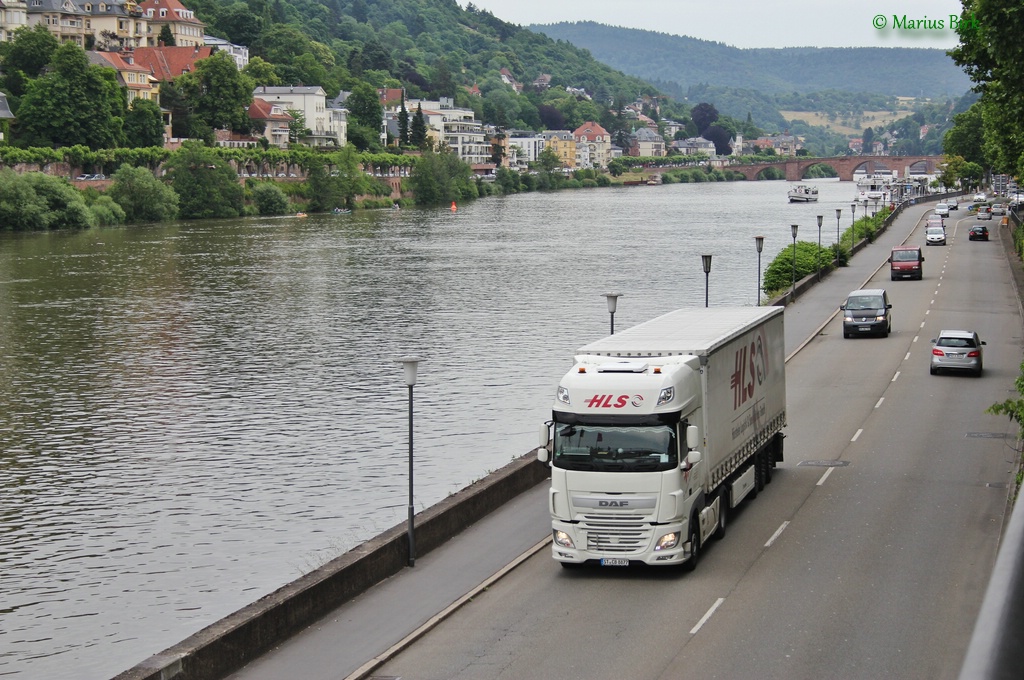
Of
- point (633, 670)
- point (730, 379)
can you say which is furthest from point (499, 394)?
point (633, 670)

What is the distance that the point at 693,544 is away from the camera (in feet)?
62.2

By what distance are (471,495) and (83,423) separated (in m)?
21.0

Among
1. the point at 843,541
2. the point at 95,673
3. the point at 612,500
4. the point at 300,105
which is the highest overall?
the point at 300,105

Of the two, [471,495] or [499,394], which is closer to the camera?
[471,495]

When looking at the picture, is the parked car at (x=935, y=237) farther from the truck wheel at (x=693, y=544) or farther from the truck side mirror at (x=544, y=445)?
the truck side mirror at (x=544, y=445)

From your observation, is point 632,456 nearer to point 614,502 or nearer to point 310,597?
point 614,502

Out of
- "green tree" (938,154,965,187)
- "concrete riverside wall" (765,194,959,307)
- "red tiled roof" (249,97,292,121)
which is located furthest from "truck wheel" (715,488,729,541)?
"red tiled roof" (249,97,292,121)

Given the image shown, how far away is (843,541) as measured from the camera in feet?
68.6

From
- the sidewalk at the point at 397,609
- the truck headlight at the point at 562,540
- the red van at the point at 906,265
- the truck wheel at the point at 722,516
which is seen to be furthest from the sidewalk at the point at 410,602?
the red van at the point at 906,265

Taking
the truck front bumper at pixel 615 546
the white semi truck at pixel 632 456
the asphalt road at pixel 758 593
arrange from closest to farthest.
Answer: the asphalt road at pixel 758 593
the white semi truck at pixel 632 456
the truck front bumper at pixel 615 546

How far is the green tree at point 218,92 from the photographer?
170 meters

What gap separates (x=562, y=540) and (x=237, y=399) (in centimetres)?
2709

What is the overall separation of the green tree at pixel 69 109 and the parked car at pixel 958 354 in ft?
383

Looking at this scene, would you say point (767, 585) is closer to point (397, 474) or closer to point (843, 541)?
point (843, 541)
